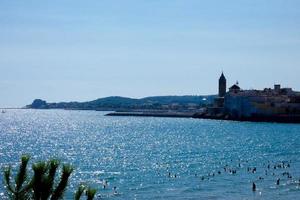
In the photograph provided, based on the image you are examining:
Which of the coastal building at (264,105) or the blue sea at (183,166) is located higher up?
the coastal building at (264,105)

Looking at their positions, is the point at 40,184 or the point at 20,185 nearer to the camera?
the point at 40,184

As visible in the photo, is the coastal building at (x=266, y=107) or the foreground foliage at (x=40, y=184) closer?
the foreground foliage at (x=40, y=184)

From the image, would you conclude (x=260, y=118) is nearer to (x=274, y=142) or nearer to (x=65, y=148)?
(x=274, y=142)

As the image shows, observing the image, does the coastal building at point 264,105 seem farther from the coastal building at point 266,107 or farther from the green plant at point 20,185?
the green plant at point 20,185

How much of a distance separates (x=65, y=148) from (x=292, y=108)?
310 feet

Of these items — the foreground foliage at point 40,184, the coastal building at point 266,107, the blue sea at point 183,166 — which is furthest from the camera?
the coastal building at point 266,107

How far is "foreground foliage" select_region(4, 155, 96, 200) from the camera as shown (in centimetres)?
1379

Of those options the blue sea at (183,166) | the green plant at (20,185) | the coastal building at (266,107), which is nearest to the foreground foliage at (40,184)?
the green plant at (20,185)

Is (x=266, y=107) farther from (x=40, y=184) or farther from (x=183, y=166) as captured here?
(x=40, y=184)

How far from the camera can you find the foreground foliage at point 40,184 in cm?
1379

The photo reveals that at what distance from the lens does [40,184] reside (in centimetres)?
1381

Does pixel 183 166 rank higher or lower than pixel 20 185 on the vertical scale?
lower

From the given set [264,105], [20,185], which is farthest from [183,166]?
[264,105]

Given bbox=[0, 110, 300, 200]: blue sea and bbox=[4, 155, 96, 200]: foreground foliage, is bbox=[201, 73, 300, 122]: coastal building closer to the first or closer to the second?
bbox=[0, 110, 300, 200]: blue sea
